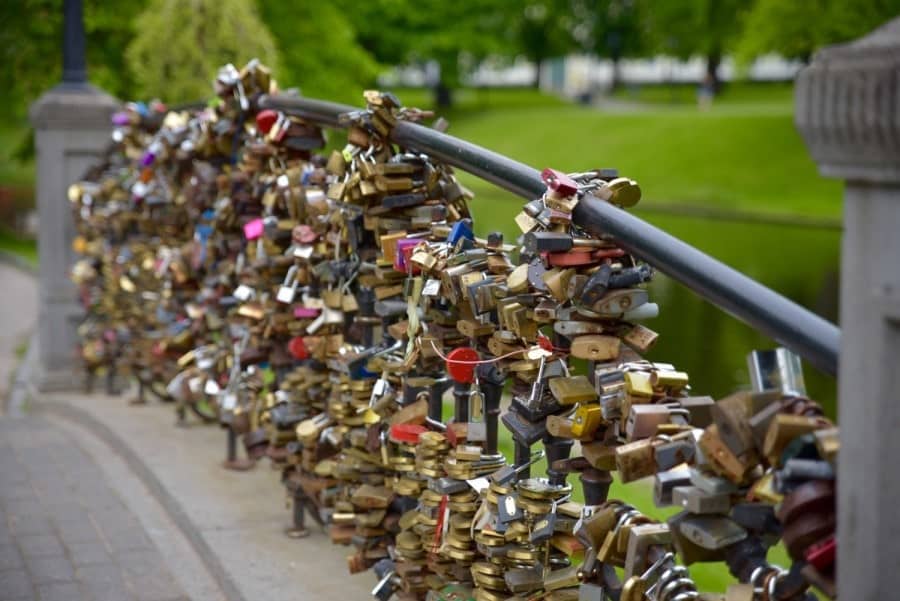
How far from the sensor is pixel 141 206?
732 centimetres

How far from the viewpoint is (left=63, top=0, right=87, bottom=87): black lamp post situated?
30.1 ft

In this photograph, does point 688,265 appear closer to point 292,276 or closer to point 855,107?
point 855,107

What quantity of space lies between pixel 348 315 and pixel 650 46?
5465cm

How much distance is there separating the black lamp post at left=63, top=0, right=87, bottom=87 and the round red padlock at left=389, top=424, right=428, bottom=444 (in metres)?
6.21

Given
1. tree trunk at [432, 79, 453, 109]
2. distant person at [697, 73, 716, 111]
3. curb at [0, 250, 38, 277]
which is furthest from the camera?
tree trunk at [432, 79, 453, 109]

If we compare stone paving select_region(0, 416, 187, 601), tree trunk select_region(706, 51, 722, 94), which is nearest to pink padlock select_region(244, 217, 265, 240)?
stone paving select_region(0, 416, 187, 601)

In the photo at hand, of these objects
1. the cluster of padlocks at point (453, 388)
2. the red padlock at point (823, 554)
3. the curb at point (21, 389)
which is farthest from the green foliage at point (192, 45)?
the red padlock at point (823, 554)

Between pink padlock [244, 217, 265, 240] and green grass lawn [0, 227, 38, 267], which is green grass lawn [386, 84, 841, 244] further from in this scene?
pink padlock [244, 217, 265, 240]

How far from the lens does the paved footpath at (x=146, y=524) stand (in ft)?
14.3

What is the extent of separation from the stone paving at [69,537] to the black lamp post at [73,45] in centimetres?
347

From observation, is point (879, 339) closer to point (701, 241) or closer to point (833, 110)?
point (833, 110)

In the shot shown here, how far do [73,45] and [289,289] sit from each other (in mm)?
5414

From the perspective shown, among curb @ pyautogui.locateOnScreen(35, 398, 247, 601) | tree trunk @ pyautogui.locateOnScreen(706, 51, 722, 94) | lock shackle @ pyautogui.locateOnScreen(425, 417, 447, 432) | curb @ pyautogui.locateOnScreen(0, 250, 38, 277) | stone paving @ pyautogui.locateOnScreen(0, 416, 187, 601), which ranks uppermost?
tree trunk @ pyautogui.locateOnScreen(706, 51, 722, 94)

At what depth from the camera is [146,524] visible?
16.9 ft
